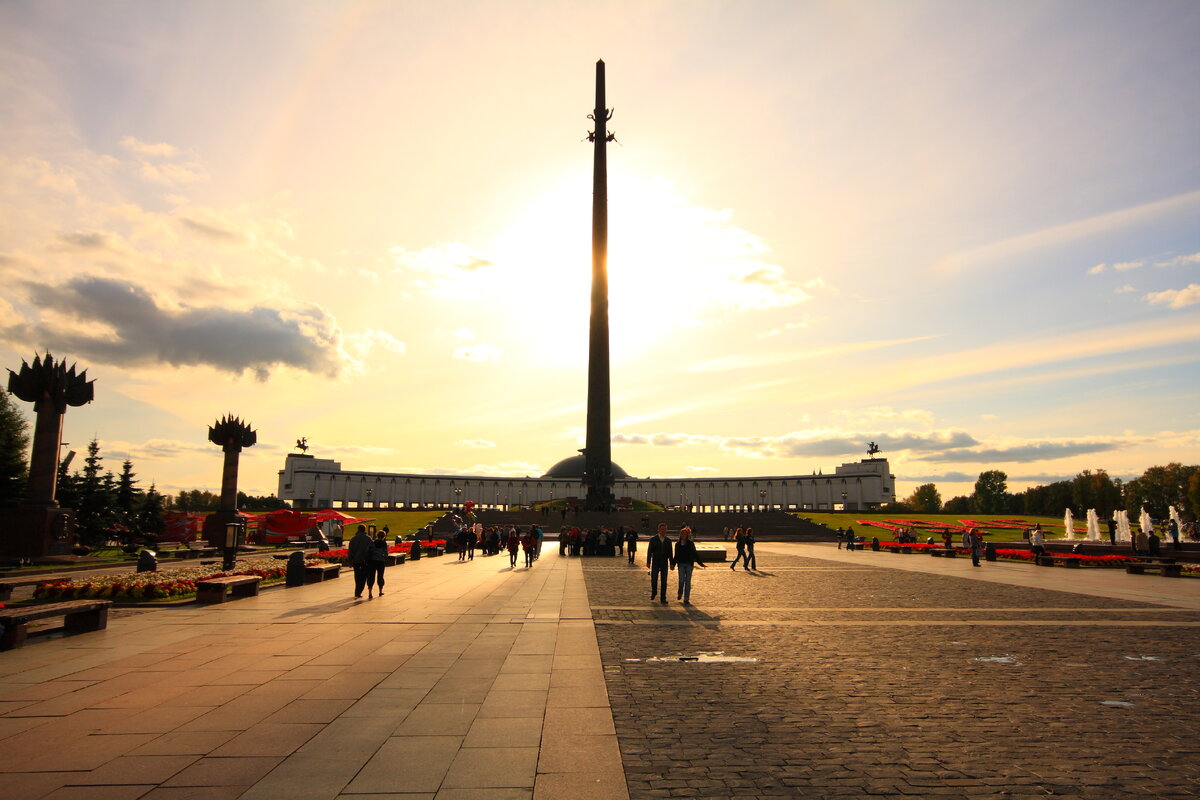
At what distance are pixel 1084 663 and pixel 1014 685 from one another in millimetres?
2197

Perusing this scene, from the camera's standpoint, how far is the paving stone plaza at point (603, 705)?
556cm

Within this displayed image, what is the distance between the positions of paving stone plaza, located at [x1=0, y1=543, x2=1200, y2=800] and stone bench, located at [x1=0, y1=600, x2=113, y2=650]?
403 mm

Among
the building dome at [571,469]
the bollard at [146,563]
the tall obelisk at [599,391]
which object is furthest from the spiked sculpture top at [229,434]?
the building dome at [571,469]

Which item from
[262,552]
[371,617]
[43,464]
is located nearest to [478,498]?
[262,552]

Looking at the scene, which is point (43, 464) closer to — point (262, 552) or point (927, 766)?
point (262, 552)

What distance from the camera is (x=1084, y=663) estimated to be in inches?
399

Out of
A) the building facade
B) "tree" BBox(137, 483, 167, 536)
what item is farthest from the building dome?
"tree" BBox(137, 483, 167, 536)

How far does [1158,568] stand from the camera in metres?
25.2

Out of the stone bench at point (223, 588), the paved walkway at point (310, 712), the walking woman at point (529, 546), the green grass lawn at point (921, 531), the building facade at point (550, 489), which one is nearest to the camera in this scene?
the paved walkway at point (310, 712)

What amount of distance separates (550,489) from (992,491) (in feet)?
302

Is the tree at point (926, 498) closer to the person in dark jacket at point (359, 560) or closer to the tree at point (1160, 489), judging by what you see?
the tree at point (1160, 489)

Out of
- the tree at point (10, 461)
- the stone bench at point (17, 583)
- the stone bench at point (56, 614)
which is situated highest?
the tree at point (10, 461)

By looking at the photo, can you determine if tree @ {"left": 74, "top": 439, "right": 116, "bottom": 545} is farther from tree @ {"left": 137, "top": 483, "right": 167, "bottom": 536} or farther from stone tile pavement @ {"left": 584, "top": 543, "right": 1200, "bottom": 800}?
stone tile pavement @ {"left": 584, "top": 543, "right": 1200, "bottom": 800}

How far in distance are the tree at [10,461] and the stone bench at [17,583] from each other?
23153mm
